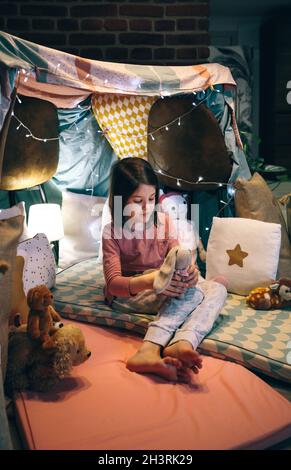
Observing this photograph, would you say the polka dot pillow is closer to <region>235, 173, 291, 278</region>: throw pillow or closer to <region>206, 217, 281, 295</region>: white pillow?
<region>206, 217, 281, 295</region>: white pillow

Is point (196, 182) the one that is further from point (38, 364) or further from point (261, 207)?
point (38, 364)

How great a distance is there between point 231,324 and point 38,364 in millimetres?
818

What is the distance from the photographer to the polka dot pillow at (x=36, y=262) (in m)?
2.16

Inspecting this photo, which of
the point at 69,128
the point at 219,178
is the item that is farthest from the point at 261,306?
the point at 69,128

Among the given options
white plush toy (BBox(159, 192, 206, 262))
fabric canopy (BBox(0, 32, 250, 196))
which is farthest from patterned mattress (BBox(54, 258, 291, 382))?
fabric canopy (BBox(0, 32, 250, 196))

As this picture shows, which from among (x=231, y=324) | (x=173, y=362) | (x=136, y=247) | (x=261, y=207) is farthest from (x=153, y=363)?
(x=261, y=207)

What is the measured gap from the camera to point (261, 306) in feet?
7.29

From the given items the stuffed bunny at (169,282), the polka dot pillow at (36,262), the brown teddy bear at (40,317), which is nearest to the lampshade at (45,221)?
the polka dot pillow at (36,262)

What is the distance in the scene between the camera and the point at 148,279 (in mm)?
1977

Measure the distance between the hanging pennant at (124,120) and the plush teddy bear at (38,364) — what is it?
1675 mm

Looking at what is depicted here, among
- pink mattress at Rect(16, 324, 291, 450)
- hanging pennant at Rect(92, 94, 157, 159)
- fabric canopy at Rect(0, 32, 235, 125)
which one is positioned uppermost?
fabric canopy at Rect(0, 32, 235, 125)

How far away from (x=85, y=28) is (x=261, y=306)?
2418mm

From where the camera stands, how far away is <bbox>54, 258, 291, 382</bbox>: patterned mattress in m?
1.78

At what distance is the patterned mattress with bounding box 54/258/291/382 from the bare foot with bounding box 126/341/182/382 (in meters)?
0.22
